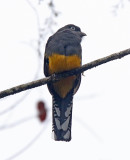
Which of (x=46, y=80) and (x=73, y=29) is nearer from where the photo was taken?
(x=46, y=80)

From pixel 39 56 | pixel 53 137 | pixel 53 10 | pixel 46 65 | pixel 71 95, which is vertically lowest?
pixel 53 137

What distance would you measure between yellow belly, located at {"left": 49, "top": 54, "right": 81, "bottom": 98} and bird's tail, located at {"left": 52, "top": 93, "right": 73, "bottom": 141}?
88mm

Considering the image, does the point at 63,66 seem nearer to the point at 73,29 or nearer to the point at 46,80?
the point at 46,80

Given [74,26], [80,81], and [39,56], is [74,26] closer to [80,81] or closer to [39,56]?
A: [80,81]

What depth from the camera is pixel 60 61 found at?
16.3 feet

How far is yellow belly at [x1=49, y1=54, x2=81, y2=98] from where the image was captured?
16.0 feet

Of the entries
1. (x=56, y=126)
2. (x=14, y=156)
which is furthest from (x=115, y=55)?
(x=56, y=126)

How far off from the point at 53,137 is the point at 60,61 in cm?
103

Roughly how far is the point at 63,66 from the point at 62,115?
0.82 m

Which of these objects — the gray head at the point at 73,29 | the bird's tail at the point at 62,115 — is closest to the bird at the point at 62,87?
the bird's tail at the point at 62,115

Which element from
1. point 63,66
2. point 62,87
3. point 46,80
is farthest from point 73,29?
point 46,80

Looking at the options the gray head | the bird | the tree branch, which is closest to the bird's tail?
the bird

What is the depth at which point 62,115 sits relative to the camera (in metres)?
5.38

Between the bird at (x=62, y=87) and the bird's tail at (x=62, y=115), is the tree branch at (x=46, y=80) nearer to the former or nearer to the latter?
the bird at (x=62, y=87)
